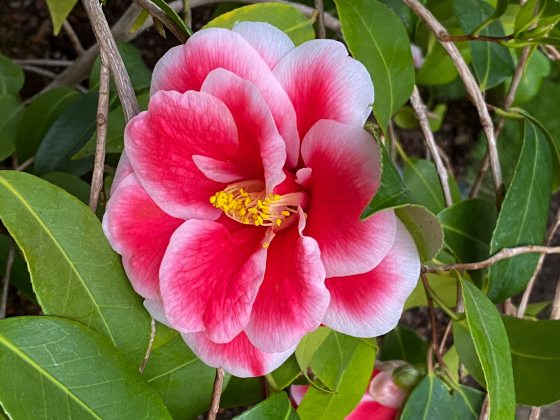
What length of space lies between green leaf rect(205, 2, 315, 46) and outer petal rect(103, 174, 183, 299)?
22cm

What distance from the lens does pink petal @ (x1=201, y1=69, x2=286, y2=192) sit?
542 mm

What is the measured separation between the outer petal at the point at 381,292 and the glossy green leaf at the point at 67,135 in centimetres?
59

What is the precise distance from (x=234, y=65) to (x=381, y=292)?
0.70 ft

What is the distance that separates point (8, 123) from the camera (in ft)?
3.89

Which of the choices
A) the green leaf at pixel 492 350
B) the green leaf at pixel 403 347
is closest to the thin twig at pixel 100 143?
the green leaf at pixel 492 350

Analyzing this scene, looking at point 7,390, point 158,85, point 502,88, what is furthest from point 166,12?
point 502,88

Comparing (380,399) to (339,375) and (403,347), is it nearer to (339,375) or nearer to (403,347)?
(339,375)

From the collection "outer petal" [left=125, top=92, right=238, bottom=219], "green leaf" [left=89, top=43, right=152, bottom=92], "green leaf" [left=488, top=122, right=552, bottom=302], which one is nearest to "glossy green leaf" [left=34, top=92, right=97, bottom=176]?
"green leaf" [left=89, top=43, right=152, bottom=92]

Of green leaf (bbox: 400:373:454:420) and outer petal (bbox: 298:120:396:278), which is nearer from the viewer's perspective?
outer petal (bbox: 298:120:396:278)

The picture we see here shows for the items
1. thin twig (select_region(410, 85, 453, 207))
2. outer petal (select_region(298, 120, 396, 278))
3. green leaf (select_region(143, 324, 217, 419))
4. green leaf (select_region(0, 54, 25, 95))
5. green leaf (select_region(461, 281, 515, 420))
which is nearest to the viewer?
outer petal (select_region(298, 120, 396, 278))

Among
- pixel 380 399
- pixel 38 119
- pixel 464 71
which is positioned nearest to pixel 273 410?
pixel 380 399

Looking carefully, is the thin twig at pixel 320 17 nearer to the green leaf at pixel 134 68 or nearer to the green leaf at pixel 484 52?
the green leaf at pixel 484 52

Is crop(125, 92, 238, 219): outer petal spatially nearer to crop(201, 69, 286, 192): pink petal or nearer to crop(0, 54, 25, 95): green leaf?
crop(201, 69, 286, 192): pink petal

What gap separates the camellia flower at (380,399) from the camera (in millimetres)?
904
